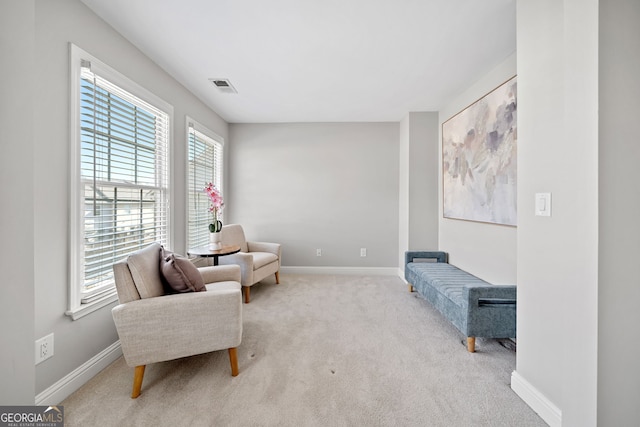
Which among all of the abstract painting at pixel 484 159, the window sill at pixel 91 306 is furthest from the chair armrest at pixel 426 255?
the window sill at pixel 91 306

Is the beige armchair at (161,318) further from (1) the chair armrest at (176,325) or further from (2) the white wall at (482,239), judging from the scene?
(2) the white wall at (482,239)

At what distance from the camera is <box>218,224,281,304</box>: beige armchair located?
3200mm

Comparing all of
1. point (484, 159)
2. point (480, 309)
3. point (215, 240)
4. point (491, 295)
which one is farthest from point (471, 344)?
point (215, 240)

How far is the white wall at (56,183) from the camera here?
58.1 inches

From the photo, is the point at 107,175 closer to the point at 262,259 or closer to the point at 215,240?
the point at 215,240

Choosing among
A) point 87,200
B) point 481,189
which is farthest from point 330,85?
point 87,200

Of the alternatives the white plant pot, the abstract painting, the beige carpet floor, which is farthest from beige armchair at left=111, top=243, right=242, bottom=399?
the abstract painting

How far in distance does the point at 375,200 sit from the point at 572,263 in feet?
10.3

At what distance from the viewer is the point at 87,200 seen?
71.2 inches

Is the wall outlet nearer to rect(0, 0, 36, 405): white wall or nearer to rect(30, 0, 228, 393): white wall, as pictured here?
rect(30, 0, 228, 393): white wall

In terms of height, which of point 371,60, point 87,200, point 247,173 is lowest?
point 87,200

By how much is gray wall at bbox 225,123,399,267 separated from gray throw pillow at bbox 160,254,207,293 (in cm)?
253

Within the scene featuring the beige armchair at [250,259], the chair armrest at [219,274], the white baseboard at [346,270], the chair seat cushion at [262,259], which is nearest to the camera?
the chair armrest at [219,274]

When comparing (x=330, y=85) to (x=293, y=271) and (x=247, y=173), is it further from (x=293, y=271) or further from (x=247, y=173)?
(x=293, y=271)
